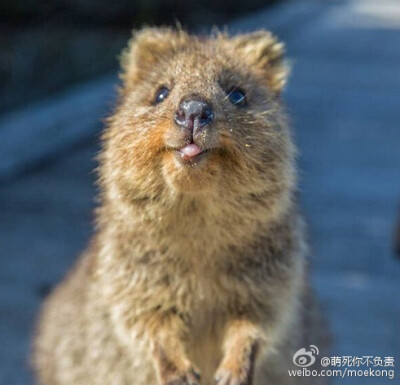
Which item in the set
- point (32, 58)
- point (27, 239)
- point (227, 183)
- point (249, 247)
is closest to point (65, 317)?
point (249, 247)

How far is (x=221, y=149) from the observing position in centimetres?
347

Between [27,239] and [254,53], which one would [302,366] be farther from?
[27,239]

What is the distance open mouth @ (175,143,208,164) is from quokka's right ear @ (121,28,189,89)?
0.94 metres

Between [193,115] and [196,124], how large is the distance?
31 millimetres

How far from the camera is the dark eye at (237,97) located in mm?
3801

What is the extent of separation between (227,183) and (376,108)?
8647 mm

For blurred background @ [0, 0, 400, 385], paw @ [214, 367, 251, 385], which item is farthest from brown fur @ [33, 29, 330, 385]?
blurred background @ [0, 0, 400, 385]

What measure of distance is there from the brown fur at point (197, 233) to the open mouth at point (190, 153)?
26mm

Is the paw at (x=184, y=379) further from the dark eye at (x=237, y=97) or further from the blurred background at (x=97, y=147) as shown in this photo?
the blurred background at (x=97, y=147)

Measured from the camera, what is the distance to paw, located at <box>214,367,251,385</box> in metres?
3.72

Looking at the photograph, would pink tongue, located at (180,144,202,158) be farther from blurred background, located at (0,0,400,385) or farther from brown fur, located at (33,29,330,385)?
blurred background, located at (0,0,400,385)

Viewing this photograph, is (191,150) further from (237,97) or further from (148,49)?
(148,49)

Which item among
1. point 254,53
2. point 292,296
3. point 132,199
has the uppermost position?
point 254,53

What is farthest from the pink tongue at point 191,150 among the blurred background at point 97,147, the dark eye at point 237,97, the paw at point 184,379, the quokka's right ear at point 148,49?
the blurred background at point 97,147
